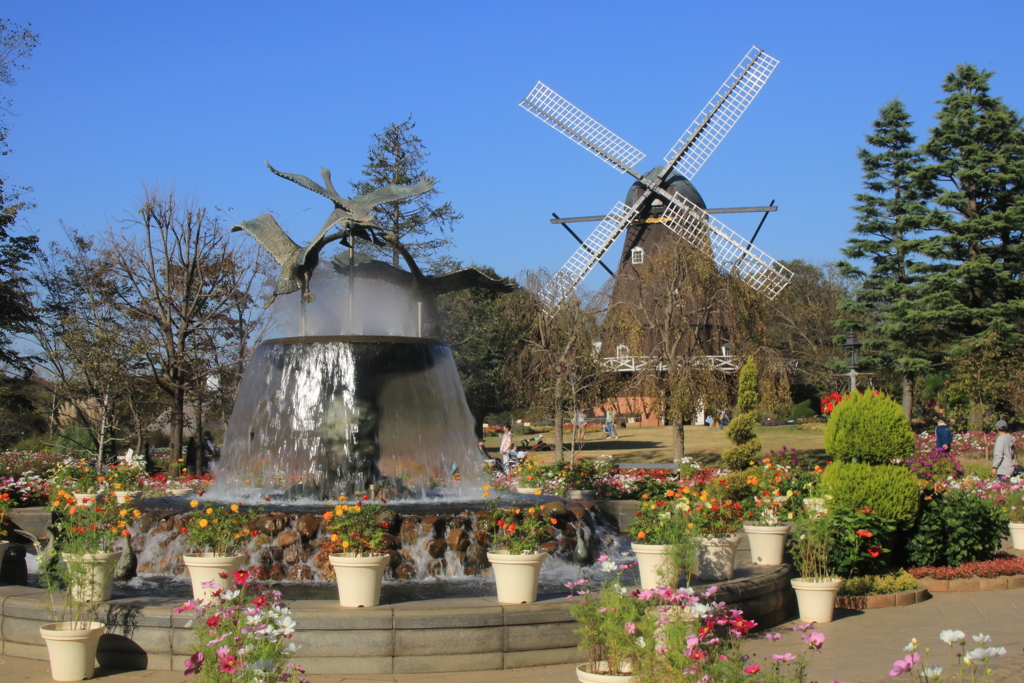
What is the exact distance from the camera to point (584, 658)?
246 inches

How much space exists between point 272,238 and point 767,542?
26.3ft

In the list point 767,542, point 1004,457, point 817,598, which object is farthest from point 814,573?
point 1004,457

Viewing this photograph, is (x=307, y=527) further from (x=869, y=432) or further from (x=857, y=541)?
(x=869, y=432)

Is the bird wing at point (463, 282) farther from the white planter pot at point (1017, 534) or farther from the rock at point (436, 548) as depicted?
the white planter pot at point (1017, 534)

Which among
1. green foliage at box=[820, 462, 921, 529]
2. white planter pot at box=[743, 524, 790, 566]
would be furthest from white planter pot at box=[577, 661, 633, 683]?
green foliage at box=[820, 462, 921, 529]

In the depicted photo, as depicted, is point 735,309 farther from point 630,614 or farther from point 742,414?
point 630,614

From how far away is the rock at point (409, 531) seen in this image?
30.2ft

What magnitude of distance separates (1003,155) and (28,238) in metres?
32.2

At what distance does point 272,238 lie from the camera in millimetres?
12906

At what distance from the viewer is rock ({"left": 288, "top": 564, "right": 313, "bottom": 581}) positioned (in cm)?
896

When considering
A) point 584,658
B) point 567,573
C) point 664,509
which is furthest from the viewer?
point 567,573

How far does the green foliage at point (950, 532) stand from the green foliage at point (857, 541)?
928 millimetres

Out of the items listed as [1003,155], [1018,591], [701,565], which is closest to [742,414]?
[1018,591]

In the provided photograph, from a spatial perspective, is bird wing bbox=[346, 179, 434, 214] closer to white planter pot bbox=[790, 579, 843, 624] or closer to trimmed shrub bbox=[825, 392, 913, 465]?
trimmed shrub bbox=[825, 392, 913, 465]
